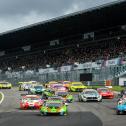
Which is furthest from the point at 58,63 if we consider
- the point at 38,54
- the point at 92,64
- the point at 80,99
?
the point at 80,99

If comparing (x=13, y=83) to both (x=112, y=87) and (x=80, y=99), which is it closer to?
(x=112, y=87)

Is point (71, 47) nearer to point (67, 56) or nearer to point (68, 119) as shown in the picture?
point (67, 56)

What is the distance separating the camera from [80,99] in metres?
44.0

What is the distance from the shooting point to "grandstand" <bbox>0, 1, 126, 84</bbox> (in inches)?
2447

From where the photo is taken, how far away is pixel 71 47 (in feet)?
259

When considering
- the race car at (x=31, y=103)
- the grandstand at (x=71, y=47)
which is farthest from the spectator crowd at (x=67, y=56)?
the race car at (x=31, y=103)

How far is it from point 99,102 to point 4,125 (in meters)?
21.5

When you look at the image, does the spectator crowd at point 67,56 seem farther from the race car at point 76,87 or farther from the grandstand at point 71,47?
the race car at point 76,87

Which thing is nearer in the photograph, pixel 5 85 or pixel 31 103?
pixel 31 103

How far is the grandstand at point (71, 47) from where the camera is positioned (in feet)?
204

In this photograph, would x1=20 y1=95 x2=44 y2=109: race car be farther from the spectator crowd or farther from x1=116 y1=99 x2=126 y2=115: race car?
the spectator crowd

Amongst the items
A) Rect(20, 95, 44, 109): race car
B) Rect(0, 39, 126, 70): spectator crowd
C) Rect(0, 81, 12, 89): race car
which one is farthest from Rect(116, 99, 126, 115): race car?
Rect(0, 81, 12, 89): race car

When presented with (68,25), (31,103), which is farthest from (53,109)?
(68,25)

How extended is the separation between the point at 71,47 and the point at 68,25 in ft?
25.3
